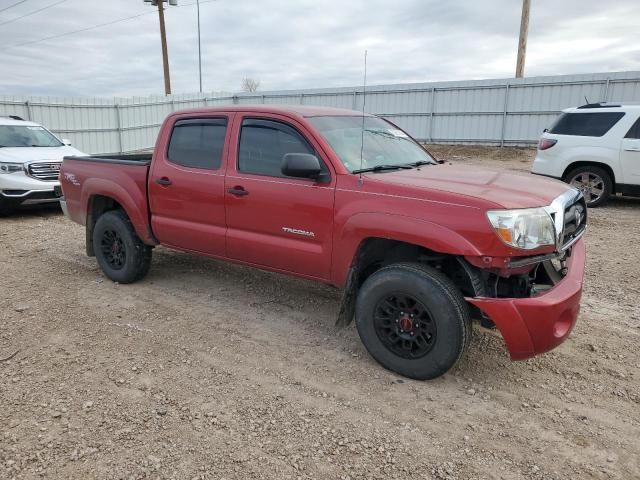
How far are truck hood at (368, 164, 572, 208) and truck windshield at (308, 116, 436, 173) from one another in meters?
0.20

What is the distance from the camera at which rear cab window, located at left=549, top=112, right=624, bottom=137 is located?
910 centimetres

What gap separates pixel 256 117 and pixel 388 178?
1375 mm

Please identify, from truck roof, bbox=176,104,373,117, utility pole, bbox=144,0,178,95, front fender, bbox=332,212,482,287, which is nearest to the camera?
front fender, bbox=332,212,482,287

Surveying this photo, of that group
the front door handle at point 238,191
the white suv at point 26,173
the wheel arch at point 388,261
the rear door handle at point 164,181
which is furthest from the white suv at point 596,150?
the white suv at point 26,173

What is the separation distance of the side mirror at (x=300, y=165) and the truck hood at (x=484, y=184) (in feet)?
1.40

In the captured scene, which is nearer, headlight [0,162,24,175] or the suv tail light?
headlight [0,162,24,175]

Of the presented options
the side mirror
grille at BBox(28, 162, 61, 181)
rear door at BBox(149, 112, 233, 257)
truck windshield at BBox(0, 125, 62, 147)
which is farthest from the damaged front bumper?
truck windshield at BBox(0, 125, 62, 147)

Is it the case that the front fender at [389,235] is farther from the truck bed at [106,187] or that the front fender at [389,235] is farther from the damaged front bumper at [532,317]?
the truck bed at [106,187]

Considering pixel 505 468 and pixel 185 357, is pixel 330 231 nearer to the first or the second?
pixel 185 357

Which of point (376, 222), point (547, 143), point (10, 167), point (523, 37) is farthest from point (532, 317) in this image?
point (523, 37)

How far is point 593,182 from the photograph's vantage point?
939 centimetres

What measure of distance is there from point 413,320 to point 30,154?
8.51 meters

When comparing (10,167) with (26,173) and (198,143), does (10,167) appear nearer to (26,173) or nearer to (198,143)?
(26,173)

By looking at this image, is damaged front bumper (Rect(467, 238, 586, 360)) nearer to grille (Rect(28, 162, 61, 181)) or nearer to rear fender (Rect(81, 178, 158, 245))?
rear fender (Rect(81, 178, 158, 245))
